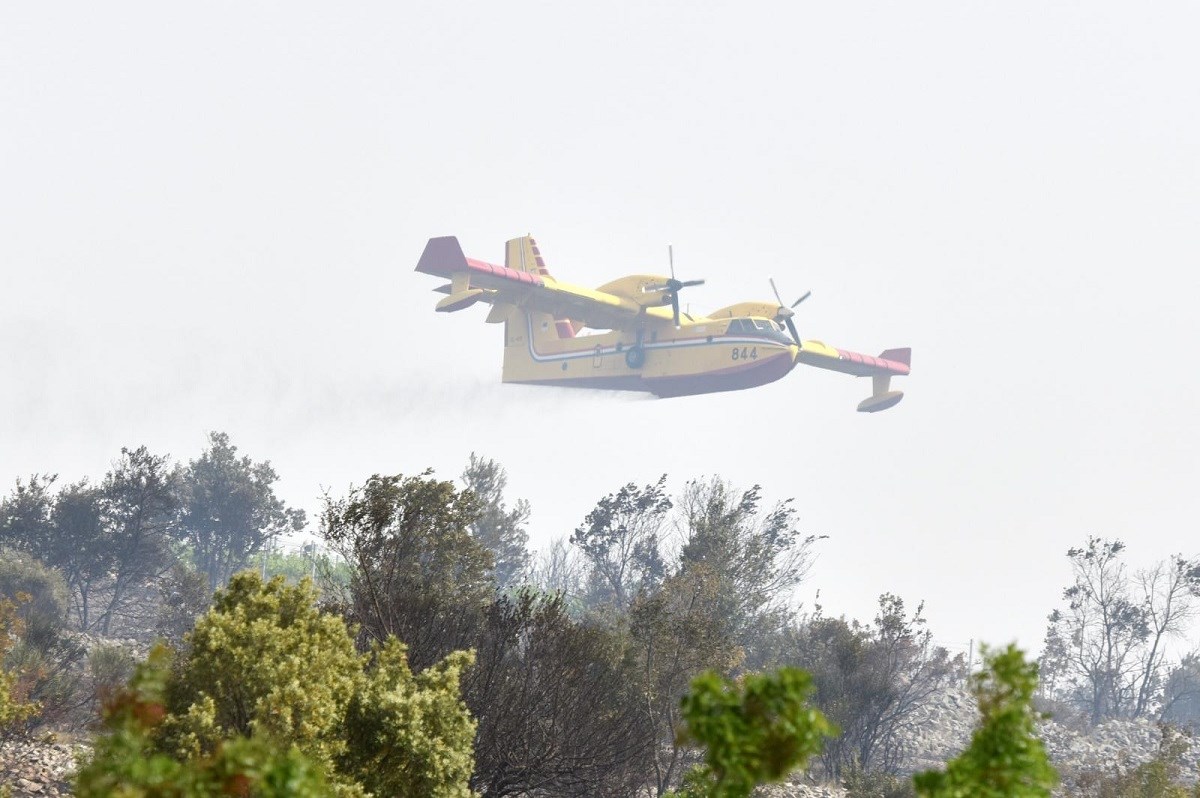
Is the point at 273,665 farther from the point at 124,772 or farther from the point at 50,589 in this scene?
the point at 50,589

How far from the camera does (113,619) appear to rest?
71.6 metres

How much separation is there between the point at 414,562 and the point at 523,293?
48550mm

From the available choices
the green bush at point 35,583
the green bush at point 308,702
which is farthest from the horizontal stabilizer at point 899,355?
the green bush at point 308,702

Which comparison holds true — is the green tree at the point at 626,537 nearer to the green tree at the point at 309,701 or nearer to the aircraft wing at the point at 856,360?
the aircraft wing at the point at 856,360

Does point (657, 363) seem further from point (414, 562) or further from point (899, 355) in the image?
point (414, 562)

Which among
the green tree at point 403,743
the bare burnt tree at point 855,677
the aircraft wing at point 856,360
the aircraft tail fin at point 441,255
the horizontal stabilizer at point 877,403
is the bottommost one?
the bare burnt tree at point 855,677

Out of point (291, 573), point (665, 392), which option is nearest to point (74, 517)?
point (291, 573)

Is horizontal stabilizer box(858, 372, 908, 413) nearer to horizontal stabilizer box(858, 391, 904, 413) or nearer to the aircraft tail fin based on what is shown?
horizontal stabilizer box(858, 391, 904, 413)

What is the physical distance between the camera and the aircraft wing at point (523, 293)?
6969cm

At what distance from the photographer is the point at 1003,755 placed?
6969 millimetres

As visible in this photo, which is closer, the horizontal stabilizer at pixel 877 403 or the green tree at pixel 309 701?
the green tree at pixel 309 701

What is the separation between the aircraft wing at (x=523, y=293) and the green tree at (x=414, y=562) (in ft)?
126

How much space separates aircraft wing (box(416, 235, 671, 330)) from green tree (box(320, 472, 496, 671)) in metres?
38.5

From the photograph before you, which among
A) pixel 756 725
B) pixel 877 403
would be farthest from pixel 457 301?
pixel 756 725
